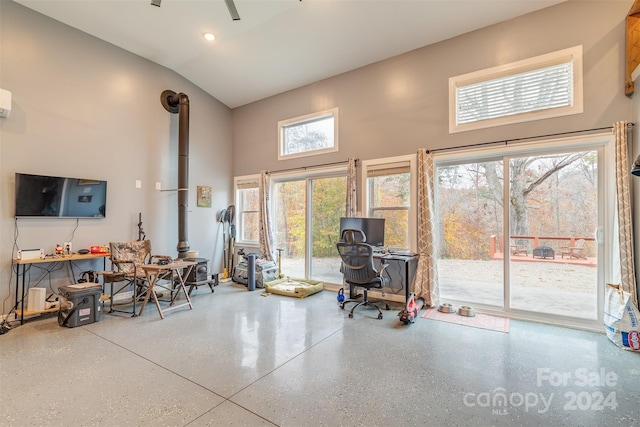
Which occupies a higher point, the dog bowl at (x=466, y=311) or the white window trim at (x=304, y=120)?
the white window trim at (x=304, y=120)

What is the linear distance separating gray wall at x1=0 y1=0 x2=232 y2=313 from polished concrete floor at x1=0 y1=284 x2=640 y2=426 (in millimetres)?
1422

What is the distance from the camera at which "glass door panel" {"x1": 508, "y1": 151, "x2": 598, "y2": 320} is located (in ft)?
11.1

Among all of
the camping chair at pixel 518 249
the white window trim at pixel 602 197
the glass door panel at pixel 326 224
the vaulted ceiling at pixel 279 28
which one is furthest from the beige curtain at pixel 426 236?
the vaulted ceiling at pixel 279 28

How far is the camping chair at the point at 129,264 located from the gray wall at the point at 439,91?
274cm

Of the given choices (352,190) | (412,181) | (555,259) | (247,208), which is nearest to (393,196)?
(412,181)

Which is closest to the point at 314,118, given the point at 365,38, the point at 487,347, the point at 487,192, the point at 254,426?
the point at 365,38

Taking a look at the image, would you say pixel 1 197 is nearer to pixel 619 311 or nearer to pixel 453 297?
pixel 453 297

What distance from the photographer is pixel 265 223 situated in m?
5.89

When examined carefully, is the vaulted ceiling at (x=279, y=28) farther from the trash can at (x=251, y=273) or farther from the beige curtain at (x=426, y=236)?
the trash can at (x=251, y=273)

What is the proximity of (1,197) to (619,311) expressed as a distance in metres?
7.29

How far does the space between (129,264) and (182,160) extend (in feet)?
6.66

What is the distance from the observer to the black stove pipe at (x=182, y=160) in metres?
5.19

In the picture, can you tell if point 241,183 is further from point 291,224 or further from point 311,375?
point 311,375

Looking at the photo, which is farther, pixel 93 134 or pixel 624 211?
pixel 93 134
